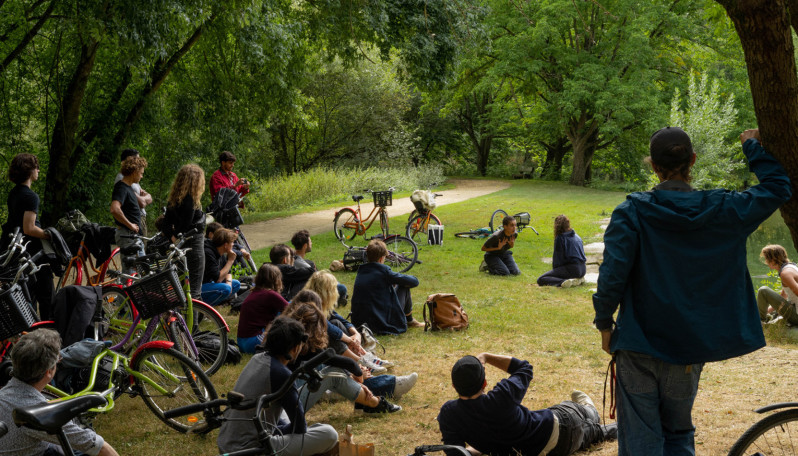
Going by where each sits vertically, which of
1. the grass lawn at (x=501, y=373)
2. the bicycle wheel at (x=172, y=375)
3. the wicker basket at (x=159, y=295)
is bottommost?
the grass lawn at (x=501, y=373)

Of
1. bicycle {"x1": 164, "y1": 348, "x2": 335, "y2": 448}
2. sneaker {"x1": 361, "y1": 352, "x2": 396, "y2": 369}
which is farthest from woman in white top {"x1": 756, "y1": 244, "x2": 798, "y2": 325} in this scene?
bicycle {"x1": 164, "y1": 348, "x2": 335, "y2": 448}

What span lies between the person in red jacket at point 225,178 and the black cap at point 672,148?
7.70m

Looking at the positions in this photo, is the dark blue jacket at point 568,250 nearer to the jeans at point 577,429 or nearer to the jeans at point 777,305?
the jeans at point 777,305

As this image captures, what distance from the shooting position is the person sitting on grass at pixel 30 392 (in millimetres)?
3232

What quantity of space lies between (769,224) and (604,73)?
9618 millimetres

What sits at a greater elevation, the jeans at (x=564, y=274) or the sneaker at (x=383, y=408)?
the sneaker at (x=383, y=408)

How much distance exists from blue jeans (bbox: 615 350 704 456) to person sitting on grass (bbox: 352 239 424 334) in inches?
183

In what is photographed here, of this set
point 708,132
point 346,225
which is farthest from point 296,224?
point 708,132

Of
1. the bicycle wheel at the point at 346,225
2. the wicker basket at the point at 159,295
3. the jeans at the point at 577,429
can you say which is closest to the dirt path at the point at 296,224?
the bicycle wheel at the point at 346,225

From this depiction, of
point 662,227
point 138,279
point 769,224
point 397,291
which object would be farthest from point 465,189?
point 662,227

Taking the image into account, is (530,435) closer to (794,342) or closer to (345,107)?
(794,342)

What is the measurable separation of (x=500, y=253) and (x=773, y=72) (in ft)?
29.7

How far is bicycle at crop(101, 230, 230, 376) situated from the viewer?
16.5ft

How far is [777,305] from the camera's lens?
7.85 meters
